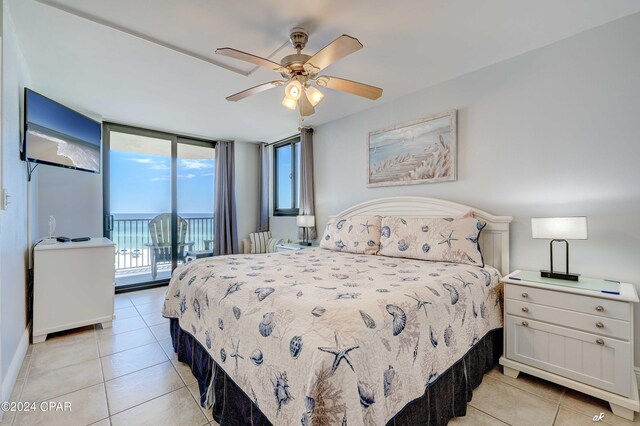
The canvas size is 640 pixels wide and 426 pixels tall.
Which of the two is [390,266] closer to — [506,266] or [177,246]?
[506,266]

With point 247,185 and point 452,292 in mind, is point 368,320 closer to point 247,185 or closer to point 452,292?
point 452,292

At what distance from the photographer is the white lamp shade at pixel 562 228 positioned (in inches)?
73.9

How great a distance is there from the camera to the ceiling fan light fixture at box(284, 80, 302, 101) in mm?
2080

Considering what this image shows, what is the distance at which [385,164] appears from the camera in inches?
134

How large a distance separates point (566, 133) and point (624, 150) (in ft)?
1.19

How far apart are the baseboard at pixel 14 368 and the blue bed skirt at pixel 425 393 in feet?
3.28

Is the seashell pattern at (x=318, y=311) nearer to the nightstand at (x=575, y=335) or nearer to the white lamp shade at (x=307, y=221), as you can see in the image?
the nightstand at (x=575, y=335)

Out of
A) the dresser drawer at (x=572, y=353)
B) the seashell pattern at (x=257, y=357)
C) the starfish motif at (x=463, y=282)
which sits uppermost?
the starfish motif at (x=463, y=282)

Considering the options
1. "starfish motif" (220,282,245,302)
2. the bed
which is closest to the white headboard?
the bed

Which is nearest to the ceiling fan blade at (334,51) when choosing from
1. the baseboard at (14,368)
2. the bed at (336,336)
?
the bed at (336,336)

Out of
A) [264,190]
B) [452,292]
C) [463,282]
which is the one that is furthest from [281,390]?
[264,190]

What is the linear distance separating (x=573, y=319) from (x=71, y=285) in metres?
4.20

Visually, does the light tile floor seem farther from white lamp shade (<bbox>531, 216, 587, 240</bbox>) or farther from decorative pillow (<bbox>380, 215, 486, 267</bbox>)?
white lamp shade (<bbox>531, 216, 587, 240</bbox>)

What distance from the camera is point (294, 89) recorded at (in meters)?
2.09
